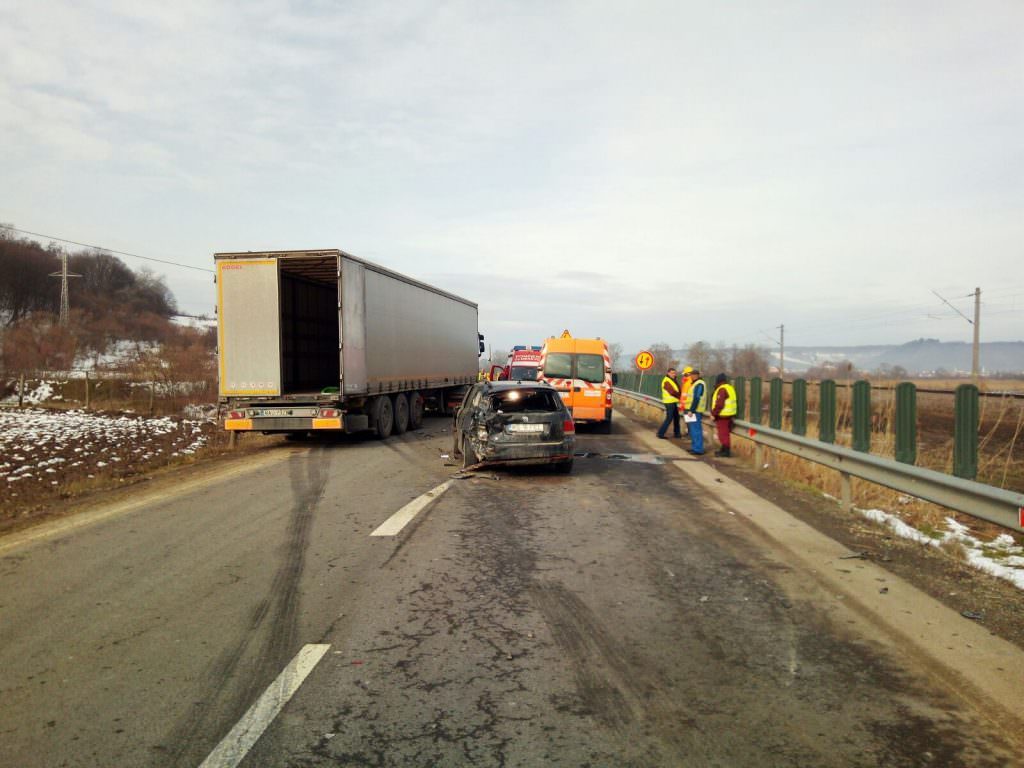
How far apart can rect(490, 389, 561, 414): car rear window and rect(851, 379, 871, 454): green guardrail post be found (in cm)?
427

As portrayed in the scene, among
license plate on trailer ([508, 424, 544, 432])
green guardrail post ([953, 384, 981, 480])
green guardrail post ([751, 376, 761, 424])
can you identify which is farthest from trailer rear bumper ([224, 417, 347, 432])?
green guardrail post ([953, 384, 981, 480])

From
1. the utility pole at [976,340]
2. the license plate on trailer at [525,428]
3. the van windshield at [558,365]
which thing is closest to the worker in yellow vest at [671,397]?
the van windshield at [558,365]

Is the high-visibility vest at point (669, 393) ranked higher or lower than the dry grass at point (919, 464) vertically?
higher

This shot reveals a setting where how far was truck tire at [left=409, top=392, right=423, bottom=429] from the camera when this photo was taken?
66.2 ft

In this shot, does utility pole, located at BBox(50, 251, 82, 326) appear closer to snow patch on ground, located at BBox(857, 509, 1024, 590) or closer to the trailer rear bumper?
the trailer rear bumper

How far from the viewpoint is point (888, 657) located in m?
4.25

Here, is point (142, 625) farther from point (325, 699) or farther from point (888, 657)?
point (888, 657)

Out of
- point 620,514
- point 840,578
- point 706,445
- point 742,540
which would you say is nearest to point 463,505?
point 620,514

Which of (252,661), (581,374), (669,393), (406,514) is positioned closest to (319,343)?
(581,374)

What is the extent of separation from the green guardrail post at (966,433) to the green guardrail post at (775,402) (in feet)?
19.5

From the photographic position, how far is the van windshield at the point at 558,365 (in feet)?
62.7

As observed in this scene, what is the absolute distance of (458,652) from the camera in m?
4.27

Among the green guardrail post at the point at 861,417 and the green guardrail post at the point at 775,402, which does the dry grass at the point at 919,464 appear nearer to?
the green guardrail post at the point at 861,417

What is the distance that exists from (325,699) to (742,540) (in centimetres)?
481
